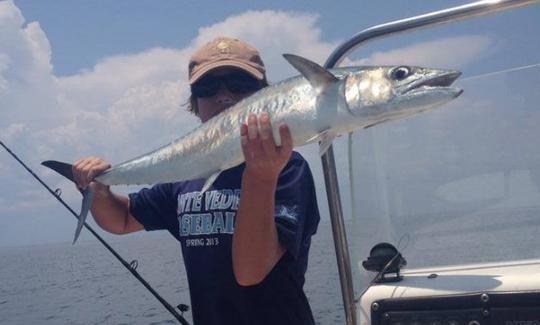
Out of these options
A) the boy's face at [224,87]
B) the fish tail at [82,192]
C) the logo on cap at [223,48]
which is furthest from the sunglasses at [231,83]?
the fish tail at [82,192]

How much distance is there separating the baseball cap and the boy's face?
32 millimetres

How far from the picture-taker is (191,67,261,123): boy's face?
2891 mm

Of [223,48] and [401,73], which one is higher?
[223,48]

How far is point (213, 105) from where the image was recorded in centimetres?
302

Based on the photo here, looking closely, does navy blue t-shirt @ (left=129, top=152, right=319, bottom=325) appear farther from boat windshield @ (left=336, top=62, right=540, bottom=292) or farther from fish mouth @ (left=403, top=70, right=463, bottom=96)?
fish mouth @ (left=403, top=70, right=463, bottom=96)

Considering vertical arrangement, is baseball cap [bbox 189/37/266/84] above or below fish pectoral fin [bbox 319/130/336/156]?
above

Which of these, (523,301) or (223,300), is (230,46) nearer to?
(223,300)

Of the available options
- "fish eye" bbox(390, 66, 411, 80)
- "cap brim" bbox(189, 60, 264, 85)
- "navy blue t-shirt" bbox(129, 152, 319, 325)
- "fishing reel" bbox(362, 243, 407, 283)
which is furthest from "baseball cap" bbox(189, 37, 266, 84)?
"fishing reel" bbox(362, 243, 407, 283)

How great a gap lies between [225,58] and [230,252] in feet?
3.19

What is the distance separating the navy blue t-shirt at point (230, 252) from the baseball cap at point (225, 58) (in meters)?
0.52

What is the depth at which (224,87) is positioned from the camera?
293cm

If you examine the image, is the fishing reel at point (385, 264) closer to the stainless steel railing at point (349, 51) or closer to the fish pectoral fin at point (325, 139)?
the stainless steel railing at point (349, 51)

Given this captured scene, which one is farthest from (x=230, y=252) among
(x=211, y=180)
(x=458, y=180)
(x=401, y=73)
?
(x=458, y=180)

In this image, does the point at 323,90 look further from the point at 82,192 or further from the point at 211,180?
the point at 82,192
